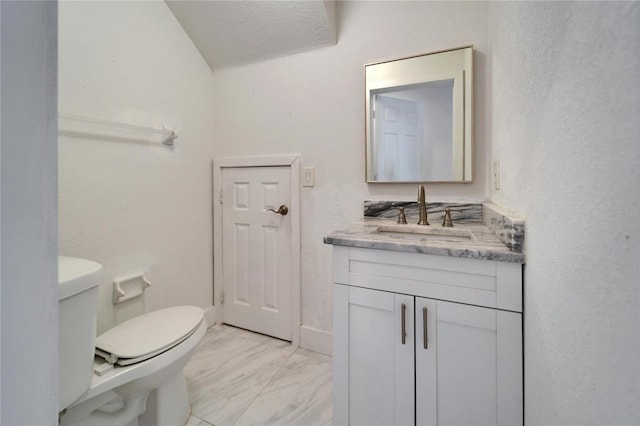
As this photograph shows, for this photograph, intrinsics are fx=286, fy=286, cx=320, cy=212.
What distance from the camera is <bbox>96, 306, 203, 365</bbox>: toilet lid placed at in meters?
1.07

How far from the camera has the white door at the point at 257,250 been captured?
1925 mm

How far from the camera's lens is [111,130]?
1.50 m

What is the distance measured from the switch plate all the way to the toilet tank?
1152 mm

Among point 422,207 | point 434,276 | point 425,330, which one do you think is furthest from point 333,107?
point 425,330

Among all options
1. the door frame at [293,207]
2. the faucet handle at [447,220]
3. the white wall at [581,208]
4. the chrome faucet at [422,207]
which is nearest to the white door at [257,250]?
the door frame at [293,207]

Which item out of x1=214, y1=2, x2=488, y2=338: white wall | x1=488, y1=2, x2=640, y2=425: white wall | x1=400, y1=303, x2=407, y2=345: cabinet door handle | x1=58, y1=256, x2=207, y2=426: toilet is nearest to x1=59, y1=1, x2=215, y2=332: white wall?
x1=214, y1=2, x2=488, y2=338: white wall

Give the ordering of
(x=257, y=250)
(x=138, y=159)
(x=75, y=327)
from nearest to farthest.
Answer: (x=75, y=327) < (x=138, y=159) < (x=257, y=250)

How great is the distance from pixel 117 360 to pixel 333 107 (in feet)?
5.27

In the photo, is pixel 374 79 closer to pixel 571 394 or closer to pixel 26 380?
pixel 571 394

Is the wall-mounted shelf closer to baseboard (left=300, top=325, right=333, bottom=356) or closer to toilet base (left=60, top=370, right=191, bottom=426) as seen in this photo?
toilet base (left=60, top=370, right=191, bottom=426)

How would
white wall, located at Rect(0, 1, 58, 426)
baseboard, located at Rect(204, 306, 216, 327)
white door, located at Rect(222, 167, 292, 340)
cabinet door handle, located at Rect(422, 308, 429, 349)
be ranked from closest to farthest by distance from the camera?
white wall, located at Rect(0, 1, 58, 426) → cabinet door handle, located at Rect(422, 308, 429, 349) → white door, located at Rect(222, 167, 292, 340) → baseboard, located at Rect(204, 306, 216, 327)

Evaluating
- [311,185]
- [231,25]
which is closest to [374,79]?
[311,185]

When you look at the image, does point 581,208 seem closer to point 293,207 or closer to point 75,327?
point 75,327

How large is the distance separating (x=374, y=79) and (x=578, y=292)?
1.42m
